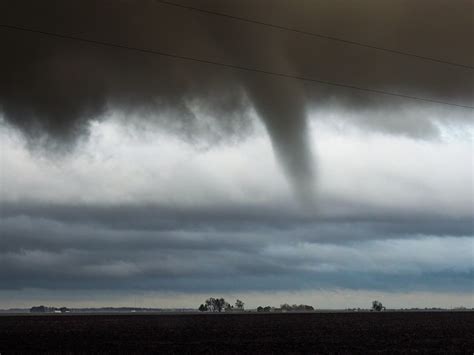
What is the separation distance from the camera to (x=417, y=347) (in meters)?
75.2

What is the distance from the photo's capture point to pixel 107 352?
2731 inches

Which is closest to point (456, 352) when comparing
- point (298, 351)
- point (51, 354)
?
point (298, 351)

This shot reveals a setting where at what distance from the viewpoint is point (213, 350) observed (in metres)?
72.3

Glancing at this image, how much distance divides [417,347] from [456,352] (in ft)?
30.8

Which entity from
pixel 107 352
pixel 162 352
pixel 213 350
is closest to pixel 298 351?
pixel 213 350

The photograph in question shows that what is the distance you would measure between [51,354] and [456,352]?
43.3 metres

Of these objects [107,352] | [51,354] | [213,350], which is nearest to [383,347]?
[213,350]

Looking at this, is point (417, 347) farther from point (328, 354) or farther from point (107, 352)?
point (107, 352)

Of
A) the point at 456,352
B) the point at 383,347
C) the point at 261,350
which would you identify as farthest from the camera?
the point at 383,347

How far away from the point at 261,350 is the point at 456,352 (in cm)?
2097

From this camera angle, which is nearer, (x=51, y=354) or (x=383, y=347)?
(x=51, y=354)

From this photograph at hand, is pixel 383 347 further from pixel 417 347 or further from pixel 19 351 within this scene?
pixel 19 351

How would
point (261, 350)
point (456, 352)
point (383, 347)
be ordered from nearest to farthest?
point (456, 352), point (261, 350), point (383, 347)

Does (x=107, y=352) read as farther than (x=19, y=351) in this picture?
No
